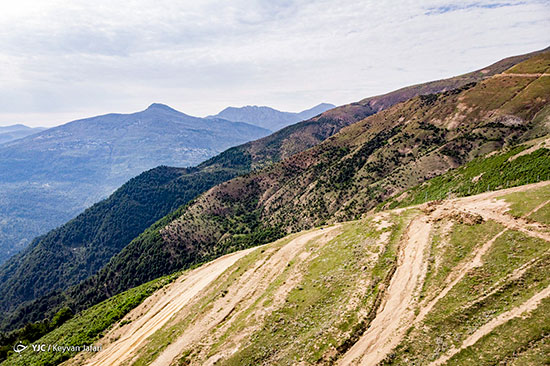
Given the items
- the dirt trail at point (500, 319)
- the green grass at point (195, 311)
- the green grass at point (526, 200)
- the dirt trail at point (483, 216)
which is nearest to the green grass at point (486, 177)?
the dirt trail at point (483, 216)

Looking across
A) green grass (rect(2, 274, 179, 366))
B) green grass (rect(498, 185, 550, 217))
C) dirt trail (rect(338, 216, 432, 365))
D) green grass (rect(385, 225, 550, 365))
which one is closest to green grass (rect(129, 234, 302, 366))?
green grass (rect(2, 274, 179, 366))

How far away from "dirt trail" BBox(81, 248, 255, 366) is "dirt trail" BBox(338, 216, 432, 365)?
32.0 m

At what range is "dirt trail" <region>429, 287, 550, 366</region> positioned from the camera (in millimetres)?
21953

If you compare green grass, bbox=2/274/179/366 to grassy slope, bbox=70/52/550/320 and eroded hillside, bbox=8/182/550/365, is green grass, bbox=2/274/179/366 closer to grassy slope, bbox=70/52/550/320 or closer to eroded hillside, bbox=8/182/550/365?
eroded hillside, bbox=8/182/550/365

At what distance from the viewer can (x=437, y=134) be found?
496ft

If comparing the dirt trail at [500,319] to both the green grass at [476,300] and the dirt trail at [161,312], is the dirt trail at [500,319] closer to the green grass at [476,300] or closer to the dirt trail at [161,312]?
the green grass at [476,300]

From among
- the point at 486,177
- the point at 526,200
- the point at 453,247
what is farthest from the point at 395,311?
the point at 486,177

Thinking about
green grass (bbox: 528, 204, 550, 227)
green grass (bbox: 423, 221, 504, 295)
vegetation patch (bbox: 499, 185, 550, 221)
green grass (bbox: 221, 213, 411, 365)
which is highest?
vegetation patch (bbox: 499, 185, 550, 221)

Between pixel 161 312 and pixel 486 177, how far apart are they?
305ft

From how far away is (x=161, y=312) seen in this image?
50625 mm

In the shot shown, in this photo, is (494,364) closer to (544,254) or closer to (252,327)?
(544,254)

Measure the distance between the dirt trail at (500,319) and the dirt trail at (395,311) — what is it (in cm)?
436

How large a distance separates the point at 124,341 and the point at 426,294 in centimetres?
4459

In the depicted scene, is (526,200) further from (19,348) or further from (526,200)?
(19,348)
